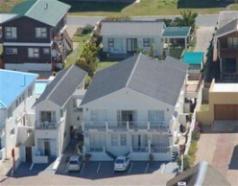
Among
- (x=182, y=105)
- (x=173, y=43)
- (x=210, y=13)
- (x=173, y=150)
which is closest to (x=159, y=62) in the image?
(x=182, y=105)

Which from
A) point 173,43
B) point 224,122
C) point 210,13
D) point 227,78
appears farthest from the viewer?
point 210,13

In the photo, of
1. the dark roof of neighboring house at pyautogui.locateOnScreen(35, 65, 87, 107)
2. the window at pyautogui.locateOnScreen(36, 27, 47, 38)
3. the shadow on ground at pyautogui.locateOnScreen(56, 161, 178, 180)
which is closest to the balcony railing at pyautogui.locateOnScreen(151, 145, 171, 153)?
the shadow on ground at pyautogui.locateOnScreen(56, 161, 178, 180)

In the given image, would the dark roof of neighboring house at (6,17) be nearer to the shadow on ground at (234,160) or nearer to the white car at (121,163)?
the white car at (121,163)

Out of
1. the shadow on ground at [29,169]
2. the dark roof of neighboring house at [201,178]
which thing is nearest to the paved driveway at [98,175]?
the shadow on ground at [29,169]

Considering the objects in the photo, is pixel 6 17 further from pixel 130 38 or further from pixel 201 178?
pixel 201 178

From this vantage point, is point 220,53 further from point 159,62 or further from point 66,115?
point 66,115

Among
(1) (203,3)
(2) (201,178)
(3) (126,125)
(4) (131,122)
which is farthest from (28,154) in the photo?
(1) (203,3)
